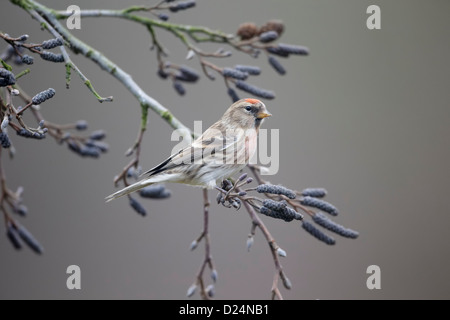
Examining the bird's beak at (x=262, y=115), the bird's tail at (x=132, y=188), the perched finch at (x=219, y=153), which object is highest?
the bird's beak at (x=262, y=115)

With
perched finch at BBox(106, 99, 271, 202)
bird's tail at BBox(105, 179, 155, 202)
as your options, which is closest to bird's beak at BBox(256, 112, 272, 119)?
perched finch at BBox(106, 99, 271, 202)

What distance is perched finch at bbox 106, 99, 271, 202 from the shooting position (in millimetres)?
1406

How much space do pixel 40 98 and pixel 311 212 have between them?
0.68 meters

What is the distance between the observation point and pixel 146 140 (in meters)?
2.86

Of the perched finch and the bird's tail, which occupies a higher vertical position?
the perched finch

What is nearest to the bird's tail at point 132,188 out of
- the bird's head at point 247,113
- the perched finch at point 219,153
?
the perched finch at point 219,153

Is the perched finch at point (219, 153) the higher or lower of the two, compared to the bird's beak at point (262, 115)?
Answer: lower

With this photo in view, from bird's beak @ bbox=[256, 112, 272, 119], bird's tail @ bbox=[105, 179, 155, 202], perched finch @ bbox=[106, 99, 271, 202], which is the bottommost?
bird's tail @ bbox=[105, 179, 155, 202]

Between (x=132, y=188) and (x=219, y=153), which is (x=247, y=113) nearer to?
(x=219, y=153)

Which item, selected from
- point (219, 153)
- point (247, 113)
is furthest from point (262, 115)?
point (219, 153)

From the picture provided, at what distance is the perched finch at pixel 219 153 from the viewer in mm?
1406

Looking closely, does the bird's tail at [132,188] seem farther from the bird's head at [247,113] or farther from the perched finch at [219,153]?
the bird's head at [247,113]

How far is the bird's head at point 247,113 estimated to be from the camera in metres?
1.40

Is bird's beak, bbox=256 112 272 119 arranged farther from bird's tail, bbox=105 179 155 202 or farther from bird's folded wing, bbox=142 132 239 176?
bird's tail, bbox=105 179 155 202
